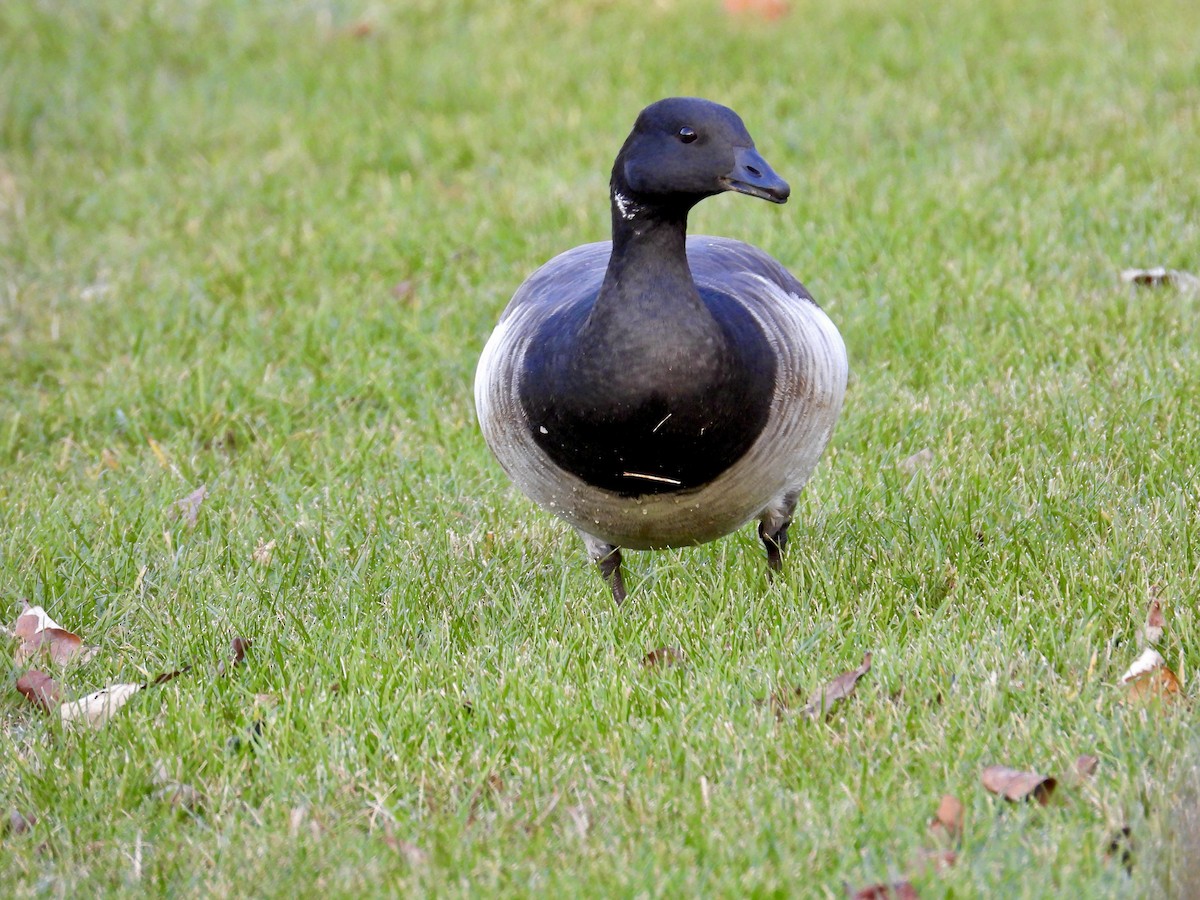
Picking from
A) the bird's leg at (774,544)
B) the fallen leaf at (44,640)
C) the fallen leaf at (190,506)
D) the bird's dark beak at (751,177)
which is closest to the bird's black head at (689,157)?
the bird's dark beak at (751,177)

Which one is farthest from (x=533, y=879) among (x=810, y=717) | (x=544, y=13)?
(x=544, y=13)

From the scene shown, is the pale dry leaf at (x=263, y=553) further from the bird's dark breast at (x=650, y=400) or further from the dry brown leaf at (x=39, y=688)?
the bird's dark breast at (x=650, y=400)

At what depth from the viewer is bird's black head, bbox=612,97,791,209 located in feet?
11.9

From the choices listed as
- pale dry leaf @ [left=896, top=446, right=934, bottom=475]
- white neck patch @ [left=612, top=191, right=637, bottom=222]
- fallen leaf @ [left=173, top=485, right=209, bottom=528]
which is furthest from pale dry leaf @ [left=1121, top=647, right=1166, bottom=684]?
fallen leaf @ [left=173, top=485, right=209, bottom=528]

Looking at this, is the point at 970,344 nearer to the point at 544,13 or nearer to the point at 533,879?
the point at 533,879

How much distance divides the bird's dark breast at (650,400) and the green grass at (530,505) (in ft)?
1.54

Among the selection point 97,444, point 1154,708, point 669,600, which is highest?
→ point 1154,708

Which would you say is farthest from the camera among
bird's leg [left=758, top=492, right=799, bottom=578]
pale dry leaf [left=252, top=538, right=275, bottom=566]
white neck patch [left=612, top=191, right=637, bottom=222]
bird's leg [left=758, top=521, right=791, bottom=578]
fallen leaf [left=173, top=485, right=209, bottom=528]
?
fallen leaf [left=173, top=485, right=209, bottom=528]

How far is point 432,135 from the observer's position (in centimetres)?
850

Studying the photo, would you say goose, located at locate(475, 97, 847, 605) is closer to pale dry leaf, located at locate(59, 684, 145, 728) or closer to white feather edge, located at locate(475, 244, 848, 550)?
white feather edge, located at locate(475, 244, 848, 550)

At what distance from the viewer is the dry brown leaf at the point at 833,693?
3465 mm

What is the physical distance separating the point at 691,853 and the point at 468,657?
112 centimetres

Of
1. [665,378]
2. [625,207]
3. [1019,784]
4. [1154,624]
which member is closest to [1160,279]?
[1154,624]

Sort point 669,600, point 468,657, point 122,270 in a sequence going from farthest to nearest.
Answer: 1. point 122,270
2. point 669,600
3. point 468,657
